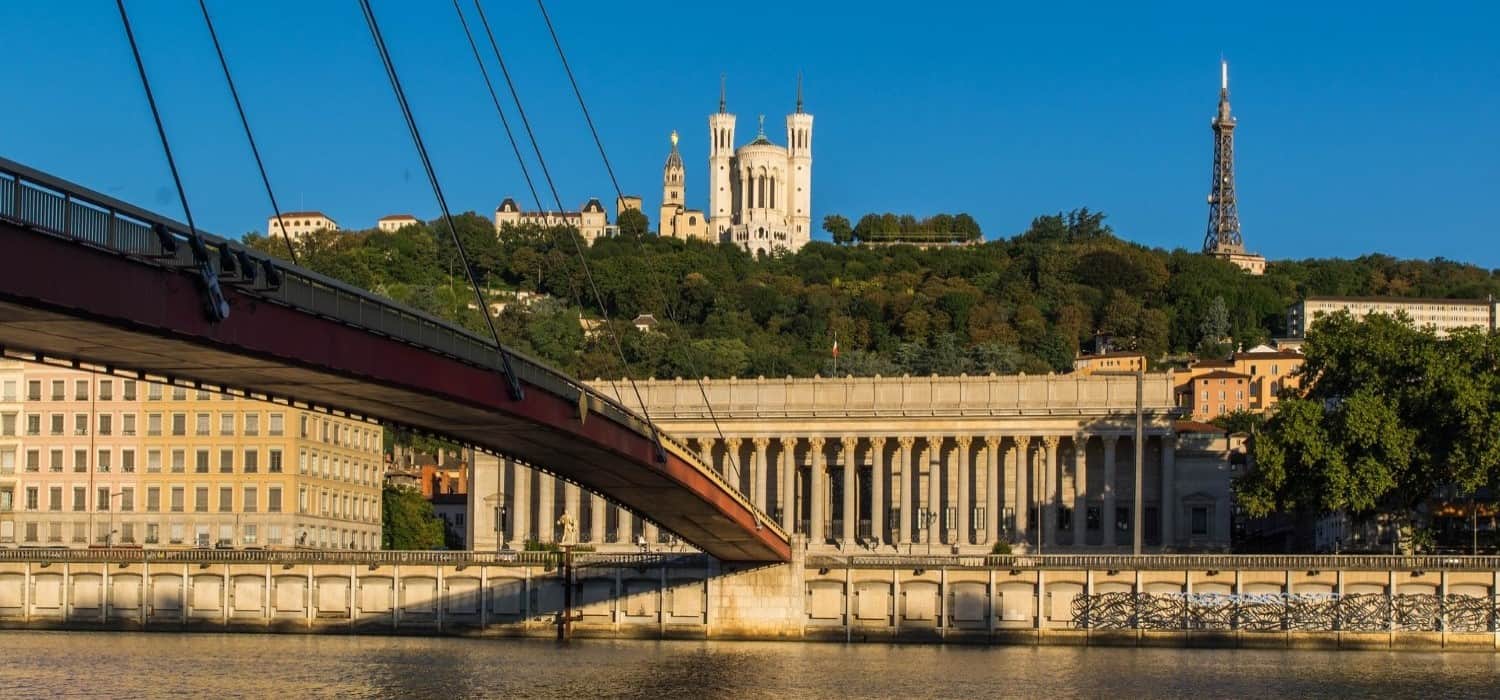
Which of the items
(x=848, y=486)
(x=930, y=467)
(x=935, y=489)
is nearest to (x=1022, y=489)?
(x=935, y=489)

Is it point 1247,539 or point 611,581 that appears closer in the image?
point 611,581

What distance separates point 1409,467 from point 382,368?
68.1m

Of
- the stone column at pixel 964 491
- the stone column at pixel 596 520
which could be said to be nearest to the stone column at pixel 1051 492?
the stone column at pixel 964 491

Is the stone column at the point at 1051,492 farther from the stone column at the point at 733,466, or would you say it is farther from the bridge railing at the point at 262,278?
the bridge railing at the point at 262,278

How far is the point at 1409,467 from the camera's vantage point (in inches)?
4606

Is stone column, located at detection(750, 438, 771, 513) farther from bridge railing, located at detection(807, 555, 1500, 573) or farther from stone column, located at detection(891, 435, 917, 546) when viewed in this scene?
bridge railing, located at detection(807, 555, 1500, 573)

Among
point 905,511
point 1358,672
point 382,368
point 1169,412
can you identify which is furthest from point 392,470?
point 382,368

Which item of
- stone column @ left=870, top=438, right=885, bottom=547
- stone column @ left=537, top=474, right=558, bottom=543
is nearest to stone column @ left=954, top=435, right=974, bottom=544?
stone column @ left=870, top=438, right=885, bottom=547

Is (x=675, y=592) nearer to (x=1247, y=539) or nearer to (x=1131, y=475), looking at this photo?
(x=1131, y=475)

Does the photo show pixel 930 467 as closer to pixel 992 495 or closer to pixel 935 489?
pixel 935 489

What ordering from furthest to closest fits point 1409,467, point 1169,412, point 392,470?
point 392,470, point 1169,412, point 1409,467

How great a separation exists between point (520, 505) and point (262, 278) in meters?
101

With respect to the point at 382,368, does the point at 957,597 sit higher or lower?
lower

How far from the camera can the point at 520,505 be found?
15450cm
